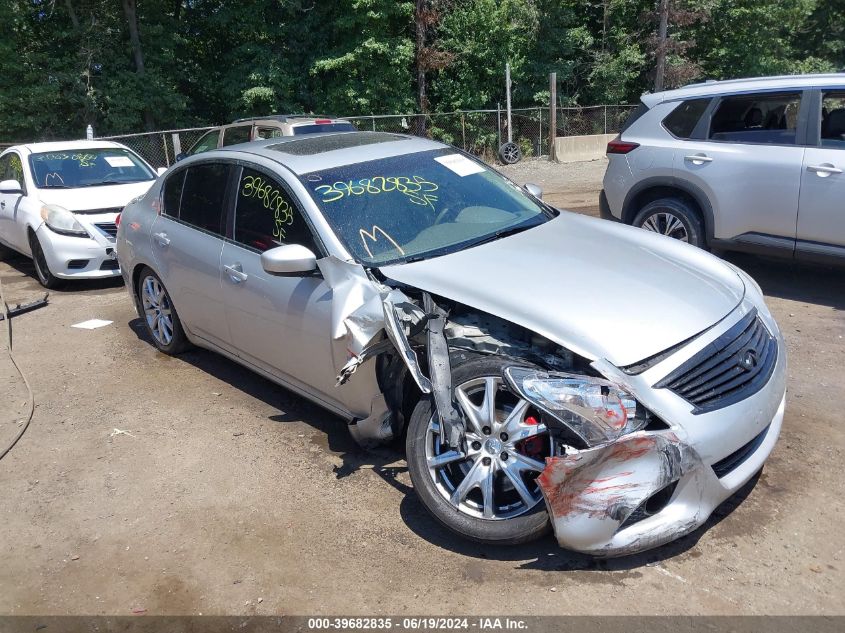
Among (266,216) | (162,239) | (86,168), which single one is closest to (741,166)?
(266,216)

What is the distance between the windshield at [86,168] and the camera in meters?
9.08

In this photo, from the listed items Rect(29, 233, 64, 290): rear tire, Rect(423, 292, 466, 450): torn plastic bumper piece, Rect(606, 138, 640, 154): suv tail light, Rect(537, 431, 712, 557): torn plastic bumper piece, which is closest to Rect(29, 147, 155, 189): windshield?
Rect(29, 233, 64, 290): rear tire

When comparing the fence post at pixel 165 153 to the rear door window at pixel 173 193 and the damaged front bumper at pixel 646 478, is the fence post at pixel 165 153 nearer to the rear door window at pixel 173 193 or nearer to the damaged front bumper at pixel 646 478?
the rear door window at pixel 173 193

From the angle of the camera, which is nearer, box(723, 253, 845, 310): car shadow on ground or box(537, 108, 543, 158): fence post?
box(723, 253, 845, 310): car shadow on ground

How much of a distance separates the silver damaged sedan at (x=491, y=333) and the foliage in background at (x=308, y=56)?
20.9m

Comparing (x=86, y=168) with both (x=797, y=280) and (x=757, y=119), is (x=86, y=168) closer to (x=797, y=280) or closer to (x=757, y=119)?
(x=757, y=119)

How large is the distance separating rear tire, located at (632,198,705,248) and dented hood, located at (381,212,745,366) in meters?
2.78

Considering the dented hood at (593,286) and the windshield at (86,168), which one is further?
the windshield at (86,168)

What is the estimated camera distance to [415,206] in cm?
448

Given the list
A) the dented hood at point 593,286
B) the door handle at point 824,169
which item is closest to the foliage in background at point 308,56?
the door handle at point 824,169

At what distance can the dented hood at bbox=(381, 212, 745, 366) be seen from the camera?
327cm

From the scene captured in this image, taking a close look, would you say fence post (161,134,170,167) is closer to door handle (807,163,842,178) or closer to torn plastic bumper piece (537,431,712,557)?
door handle (807,163,842,178)

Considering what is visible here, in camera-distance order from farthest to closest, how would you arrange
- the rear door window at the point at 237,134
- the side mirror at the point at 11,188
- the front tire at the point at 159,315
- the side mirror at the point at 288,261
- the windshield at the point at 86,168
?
the rear door window at the point at 237,134 → the windshield at the point at 86,168 → the side mirror at the point at 11,188 → the front tire at the point at 159,315 → the side mirror at the point at 288,261

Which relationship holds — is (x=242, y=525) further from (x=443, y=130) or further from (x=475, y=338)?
(x=443, y=130)
